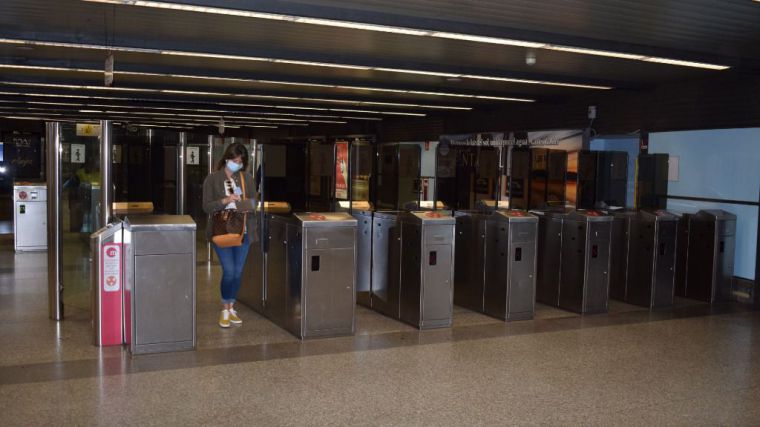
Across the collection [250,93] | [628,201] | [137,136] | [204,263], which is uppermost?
[250,93]

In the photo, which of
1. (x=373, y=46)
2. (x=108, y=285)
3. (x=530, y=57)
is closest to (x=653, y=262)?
(x=530, y=57)

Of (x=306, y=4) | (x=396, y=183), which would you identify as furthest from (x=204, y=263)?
(x=306, y=4)

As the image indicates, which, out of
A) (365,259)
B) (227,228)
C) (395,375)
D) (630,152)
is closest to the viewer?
(395,375)

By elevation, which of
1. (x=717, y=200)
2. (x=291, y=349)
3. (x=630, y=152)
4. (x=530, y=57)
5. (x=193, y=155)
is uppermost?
(x=530, y=57)

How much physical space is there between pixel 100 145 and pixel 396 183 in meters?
3.43

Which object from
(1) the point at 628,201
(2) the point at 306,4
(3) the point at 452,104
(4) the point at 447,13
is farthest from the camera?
(3) the point at 452,104

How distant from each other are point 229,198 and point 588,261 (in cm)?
383

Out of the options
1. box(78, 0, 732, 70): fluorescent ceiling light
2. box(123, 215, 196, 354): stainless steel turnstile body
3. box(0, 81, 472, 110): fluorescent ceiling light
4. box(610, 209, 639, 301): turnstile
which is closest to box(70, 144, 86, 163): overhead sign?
box(123, 215, 196, 354): stainless steel turnstile body

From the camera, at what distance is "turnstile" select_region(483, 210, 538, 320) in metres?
6.95

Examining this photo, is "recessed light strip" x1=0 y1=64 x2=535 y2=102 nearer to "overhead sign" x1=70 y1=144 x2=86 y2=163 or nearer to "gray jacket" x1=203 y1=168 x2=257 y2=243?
"overhead sign" x1=70 y1=144 x2=86 y2=163

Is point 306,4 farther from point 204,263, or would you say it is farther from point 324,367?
point 204,263

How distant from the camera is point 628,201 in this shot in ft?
31.2

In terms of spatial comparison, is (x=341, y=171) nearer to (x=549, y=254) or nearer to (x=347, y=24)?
Result: (x=347, y=24)

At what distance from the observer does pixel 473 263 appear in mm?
7539
